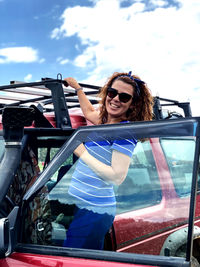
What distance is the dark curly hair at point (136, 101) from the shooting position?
2.32 metres

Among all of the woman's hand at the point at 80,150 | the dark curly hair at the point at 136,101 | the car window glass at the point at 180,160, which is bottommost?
the car window glass at the point at 180,160

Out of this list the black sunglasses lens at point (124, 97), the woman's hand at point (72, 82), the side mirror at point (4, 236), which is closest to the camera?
the side mirror at point (4, 236)

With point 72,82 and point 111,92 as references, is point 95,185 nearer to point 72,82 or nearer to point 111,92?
point 111,92

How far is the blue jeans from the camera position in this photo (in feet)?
5.60

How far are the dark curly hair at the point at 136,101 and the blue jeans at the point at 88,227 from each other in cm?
77

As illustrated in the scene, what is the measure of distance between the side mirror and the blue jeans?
325mm

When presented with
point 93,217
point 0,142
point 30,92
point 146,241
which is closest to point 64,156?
point 93,217

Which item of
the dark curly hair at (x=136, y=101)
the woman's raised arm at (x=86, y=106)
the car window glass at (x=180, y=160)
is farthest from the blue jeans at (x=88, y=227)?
the woman's raised arm at (x=86, y=106)

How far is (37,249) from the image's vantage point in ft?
5.37

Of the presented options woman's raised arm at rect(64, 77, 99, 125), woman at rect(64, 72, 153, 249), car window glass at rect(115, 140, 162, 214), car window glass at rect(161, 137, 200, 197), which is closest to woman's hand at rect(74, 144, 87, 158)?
woman at rect(64, 72, 153, 249)

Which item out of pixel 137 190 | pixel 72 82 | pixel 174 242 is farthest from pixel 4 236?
pixel 72 82

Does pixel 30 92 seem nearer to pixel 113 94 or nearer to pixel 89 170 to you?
pixel 113 94

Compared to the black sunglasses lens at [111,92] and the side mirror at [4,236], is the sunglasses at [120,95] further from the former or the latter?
the side mirror at [4,236]

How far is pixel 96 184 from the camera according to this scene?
69.4 inches
